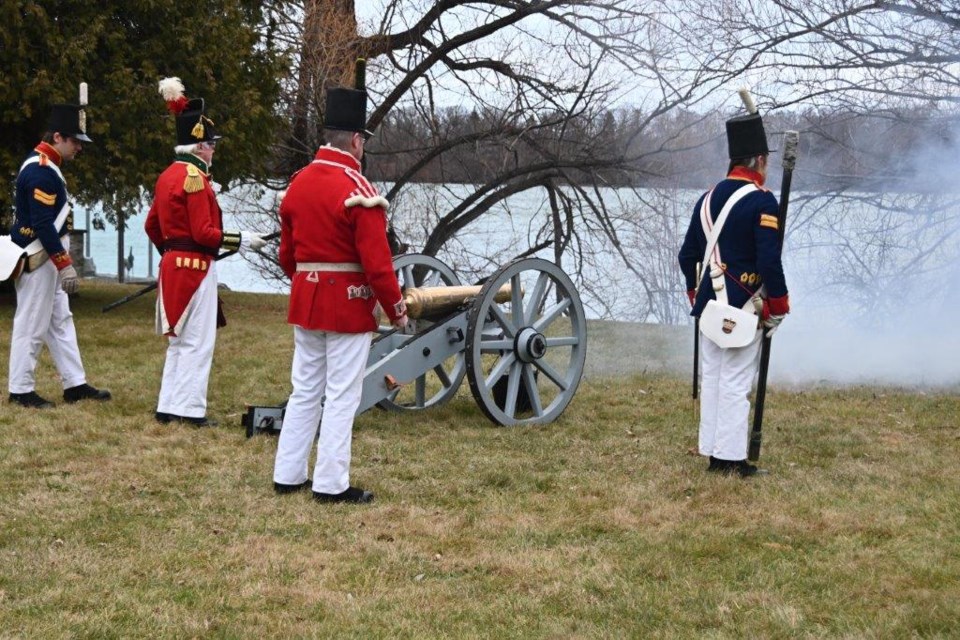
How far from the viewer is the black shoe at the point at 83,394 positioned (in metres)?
6.68

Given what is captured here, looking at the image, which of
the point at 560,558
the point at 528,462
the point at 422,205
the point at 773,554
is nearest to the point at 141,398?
the point at 528,462

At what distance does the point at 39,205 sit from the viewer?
247 inches

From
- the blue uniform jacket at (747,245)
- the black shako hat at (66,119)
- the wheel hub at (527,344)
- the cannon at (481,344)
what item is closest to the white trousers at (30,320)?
the black shako hat at (66,119)

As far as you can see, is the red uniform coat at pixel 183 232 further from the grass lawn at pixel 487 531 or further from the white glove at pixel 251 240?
the grass lawn at pixel 487 531

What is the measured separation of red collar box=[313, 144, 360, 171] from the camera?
14.9ft

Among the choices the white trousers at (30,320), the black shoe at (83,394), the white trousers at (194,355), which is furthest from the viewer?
the black shoe at (83,394)

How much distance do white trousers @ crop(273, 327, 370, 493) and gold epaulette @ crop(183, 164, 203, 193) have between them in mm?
1587

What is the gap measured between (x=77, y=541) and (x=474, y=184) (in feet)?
39.3

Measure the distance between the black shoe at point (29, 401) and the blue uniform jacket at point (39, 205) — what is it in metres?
0.79

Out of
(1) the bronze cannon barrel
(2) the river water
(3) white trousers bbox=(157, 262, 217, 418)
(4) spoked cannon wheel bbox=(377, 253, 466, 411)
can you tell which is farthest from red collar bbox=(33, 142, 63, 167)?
(2) the river water

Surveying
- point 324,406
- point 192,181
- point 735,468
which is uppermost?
point 192,181

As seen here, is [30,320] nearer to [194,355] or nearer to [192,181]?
[194,355]

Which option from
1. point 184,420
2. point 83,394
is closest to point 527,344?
point 184,420

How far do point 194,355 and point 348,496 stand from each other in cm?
181
